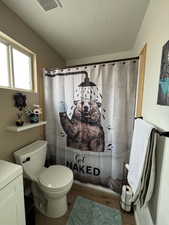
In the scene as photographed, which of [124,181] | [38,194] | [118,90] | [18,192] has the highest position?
[118,90]

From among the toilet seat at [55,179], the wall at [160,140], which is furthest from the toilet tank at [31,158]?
the wall at [160,140]

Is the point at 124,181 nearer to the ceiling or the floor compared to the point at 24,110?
nearer to the floor

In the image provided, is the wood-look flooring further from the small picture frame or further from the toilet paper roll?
the small picture frame

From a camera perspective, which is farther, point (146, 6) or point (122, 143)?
point (122, 143)

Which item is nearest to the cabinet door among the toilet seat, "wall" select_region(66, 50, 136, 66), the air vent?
the toilet seat

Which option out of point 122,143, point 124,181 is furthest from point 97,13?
point 124,181

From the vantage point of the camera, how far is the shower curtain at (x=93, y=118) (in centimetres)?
140

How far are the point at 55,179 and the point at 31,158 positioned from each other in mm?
376

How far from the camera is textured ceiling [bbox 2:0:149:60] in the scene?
1104mm

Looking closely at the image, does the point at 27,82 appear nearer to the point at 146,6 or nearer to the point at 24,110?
the point at 24,110

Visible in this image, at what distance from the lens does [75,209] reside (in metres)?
1.38

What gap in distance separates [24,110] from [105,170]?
1.42 metres

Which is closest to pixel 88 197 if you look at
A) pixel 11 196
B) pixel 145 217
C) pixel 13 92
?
pixel 145 217

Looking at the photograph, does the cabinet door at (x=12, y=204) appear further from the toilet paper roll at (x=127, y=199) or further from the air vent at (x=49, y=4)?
the air vent at (x=49, y=4)
